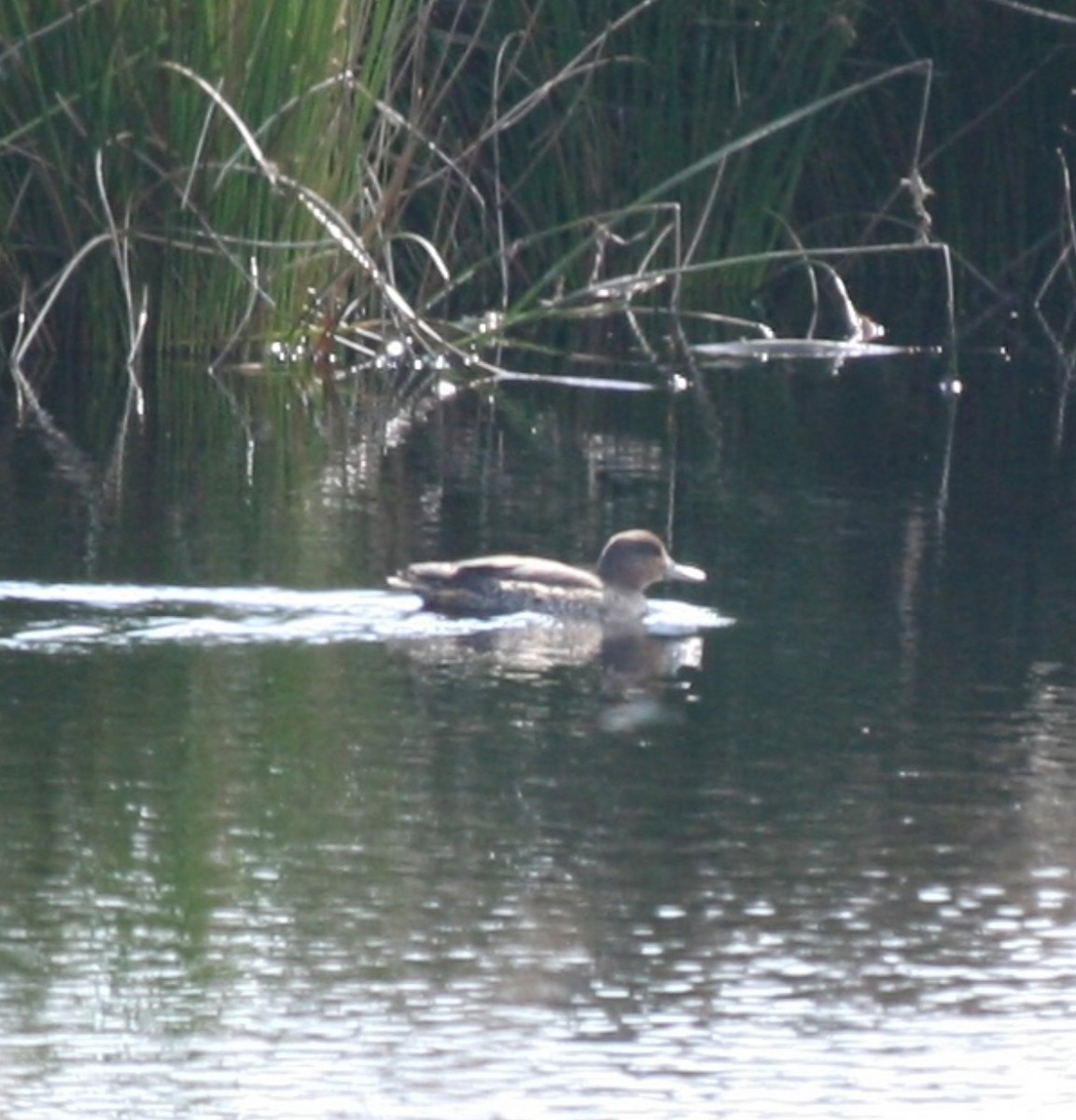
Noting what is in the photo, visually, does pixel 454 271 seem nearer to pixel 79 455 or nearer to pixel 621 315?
pixel 621 315

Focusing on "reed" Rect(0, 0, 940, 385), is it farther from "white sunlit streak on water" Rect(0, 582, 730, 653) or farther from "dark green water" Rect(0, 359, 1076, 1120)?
"white sunlit streak on water" Rect(0, 582, 730, 653)

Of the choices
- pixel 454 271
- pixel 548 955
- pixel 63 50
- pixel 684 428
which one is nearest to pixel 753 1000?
pixel 548 955

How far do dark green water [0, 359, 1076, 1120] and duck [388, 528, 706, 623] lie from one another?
9 centimetres

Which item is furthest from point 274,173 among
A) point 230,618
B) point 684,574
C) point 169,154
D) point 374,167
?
point 230,618

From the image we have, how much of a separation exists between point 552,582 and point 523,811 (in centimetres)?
226

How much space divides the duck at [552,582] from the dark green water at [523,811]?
0.30 ft

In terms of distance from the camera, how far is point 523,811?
619cm

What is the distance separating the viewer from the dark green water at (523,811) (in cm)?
479

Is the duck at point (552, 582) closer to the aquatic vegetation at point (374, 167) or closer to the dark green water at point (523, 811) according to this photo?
the dark green water at point (523, 811)

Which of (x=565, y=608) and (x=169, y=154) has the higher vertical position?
(x=169, y=154)

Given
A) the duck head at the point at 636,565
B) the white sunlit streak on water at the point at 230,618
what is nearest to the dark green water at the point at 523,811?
the white sunlit streak on water at the point at 230,618

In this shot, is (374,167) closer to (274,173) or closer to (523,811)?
(274,173)

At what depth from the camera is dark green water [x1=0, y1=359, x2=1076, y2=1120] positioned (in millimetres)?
4785

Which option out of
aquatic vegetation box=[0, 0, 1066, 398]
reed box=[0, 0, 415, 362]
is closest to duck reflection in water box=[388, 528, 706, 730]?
aquatic vegetation box=[0, 0, 1066, 398]
